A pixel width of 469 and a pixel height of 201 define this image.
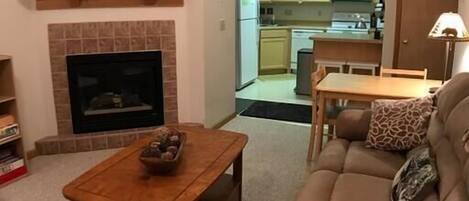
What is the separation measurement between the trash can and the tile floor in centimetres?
12

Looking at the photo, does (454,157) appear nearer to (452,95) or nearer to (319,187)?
(452,95)

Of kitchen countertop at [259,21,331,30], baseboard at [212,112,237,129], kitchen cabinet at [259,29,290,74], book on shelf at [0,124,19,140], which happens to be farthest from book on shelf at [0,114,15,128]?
kitchen countertop at [259,21,331,30]

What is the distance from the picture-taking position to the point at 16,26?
366cm

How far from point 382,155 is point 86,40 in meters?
2.78

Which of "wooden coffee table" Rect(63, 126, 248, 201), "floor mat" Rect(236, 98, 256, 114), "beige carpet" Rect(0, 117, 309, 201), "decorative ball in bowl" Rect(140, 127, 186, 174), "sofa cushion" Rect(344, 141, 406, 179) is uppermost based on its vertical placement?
"decorative ball in bowl" Rect(140, 127, 186, 174)

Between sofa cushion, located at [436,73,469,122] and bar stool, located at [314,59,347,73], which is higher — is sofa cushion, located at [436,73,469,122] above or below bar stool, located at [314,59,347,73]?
above

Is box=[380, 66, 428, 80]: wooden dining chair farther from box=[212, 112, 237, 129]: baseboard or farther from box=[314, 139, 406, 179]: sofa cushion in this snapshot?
box=[212, 112, 237, 129]: baseboard

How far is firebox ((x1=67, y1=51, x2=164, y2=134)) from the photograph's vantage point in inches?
162

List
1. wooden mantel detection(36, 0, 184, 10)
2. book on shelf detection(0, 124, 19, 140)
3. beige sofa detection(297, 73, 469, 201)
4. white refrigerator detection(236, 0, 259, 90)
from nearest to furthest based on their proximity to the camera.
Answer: beige sofa detection(297, 73, 469, 201)
book on shelf detection(0, 124, 19, 140)
wooden mantel detection(36, 0, 184, 10)
white refrigerator detection(236, 0, 259, 90)

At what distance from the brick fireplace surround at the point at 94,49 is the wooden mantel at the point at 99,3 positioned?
0.16 meters

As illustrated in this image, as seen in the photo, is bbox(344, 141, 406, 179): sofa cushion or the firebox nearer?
bbox(344, 141, 406, 179): sofa cushion

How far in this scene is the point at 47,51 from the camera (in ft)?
12.9

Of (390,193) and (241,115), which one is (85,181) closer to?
(390,193)

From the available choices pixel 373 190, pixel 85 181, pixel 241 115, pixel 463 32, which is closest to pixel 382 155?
pixel 373 190
